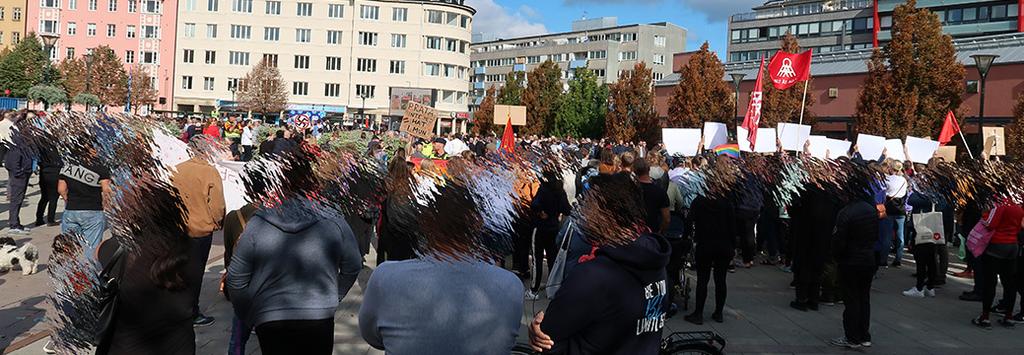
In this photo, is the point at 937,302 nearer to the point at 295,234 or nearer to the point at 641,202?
the point at 641,202

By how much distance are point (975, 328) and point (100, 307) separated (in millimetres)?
8994

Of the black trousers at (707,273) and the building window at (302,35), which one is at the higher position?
the building window at (302,35)

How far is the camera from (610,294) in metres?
3.42

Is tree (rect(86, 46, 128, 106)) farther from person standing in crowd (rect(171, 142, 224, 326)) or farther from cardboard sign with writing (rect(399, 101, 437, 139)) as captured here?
person standing in crowd (rect(171, 142, 224, 326))

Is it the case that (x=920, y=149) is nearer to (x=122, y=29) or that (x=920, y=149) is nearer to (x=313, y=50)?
(x=313, y=50)

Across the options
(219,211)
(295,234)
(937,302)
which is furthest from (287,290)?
(937,302)

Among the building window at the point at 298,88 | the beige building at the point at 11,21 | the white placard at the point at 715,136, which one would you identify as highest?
the beige building at the point at 11,21

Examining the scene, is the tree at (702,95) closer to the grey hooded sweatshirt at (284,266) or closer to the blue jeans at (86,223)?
the blue jeans at (86,223)

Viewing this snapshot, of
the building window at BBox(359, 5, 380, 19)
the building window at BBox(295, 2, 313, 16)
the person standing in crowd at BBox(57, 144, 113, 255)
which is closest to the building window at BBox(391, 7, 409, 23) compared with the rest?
the building window at BBox(359, 5, 380, 19)

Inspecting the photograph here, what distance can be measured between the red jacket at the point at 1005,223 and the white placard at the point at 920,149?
23.8 feet

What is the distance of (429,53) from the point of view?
8294 cm

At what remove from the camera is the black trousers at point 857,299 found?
7.61 meters

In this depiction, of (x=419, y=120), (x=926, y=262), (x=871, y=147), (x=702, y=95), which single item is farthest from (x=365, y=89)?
(x=926, y=262)

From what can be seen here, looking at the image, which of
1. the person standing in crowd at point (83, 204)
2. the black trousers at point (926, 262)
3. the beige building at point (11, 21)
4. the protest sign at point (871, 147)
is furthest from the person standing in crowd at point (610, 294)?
the beige building at point (11, 21)
